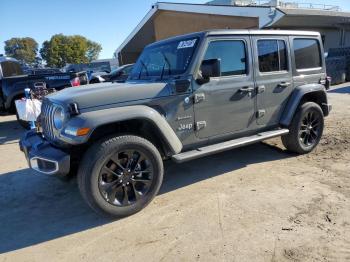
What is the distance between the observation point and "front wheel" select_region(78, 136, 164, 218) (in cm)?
334

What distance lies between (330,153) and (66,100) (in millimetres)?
4138

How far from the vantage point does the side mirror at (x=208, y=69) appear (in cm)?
391

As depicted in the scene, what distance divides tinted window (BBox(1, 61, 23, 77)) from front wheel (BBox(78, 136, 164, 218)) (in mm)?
8229

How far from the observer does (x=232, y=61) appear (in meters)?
4.38

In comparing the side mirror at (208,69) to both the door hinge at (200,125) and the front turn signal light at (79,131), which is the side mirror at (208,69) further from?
the front turn signal light at (79,131)

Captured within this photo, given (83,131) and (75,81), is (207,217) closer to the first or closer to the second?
(83,131)

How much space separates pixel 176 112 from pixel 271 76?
5.68 ft

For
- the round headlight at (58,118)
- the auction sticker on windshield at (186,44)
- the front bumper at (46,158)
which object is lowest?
the front bumper at (46,158)

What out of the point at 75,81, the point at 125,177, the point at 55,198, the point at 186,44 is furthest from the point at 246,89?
the point at 75,81

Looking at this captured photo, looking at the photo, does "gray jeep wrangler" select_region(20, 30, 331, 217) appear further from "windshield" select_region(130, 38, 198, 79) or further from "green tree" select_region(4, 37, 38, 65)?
"green tree" select_region(4, 37, 38, 65)

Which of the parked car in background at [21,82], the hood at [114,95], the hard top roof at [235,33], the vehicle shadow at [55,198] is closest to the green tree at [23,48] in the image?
the parked car in background at [21,82]

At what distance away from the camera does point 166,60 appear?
4395mm

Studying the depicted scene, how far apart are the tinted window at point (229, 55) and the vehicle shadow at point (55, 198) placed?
1.45 m

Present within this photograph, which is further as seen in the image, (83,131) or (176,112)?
(176,112)
